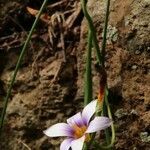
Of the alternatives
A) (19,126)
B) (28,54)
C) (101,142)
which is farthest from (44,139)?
(28,54)

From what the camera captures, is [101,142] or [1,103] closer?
[101,142]

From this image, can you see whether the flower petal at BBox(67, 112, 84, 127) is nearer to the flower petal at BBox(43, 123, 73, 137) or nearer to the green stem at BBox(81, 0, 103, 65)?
the flower petal at BBox(43, 123, 73, 137)

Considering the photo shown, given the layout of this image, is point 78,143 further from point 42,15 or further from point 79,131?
point 42,15

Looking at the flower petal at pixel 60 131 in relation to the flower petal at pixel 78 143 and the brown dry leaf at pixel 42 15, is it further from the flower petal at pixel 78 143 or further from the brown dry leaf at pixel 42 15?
the brown dry leaf at pixel 42 15

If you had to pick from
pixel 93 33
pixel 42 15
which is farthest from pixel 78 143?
pixel 42 15

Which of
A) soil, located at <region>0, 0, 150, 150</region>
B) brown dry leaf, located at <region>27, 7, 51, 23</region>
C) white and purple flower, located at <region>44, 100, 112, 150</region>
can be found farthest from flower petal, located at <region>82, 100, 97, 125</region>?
brown dry leaf, located at <region>27, 7, 51, 23</region>

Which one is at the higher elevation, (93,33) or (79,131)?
(93,33)

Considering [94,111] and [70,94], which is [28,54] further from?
[94,111]

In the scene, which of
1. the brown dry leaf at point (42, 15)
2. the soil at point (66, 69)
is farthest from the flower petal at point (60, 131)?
the brown dry leaf at point (42, 15)
